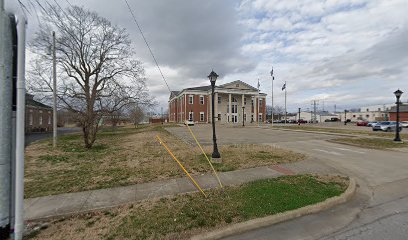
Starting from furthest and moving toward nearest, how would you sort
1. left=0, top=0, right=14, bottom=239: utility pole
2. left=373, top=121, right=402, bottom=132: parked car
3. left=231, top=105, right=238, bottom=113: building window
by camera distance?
left=231, top=105, right=238, bottom=113: building window → left=373, top=121, right=402, bottom=132: parked car → left=0, top=0, right=14, bottom=239: utility pole

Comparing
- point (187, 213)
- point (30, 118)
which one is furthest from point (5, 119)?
point (30, 118)

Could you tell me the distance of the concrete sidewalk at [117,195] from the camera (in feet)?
13.1

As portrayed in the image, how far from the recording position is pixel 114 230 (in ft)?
10.6

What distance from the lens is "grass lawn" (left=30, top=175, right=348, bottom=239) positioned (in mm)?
3188

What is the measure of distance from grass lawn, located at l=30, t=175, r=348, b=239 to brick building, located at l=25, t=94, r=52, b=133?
134 feet

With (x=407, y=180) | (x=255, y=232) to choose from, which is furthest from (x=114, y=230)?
(x=407, y=180)

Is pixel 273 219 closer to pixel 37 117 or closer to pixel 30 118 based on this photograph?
pixel 30 118

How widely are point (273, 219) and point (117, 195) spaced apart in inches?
143

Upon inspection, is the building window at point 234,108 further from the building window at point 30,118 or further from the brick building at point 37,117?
the building window at point 30,118

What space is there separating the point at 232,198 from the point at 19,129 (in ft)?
13.5

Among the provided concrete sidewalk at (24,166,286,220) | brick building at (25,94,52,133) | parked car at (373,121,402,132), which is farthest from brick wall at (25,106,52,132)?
parked car at (373,121,402,132)

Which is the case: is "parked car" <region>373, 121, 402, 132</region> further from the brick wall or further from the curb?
the brick wall

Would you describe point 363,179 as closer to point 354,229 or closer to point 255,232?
point 354,229

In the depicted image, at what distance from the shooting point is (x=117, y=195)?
4.71 meters
